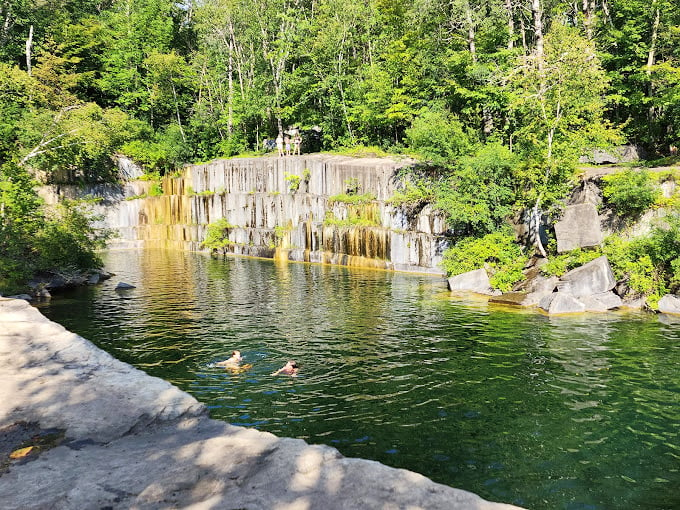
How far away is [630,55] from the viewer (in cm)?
3584

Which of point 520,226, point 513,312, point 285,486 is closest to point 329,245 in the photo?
point 520,226

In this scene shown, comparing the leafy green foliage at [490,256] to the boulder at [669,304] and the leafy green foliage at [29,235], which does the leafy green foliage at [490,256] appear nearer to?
the boulder at [669,304]

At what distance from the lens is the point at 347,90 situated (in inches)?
2003

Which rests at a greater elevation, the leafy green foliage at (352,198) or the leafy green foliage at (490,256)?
the leafy green foliage at (352,198)

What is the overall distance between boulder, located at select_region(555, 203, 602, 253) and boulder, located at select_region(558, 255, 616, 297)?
2.08 m

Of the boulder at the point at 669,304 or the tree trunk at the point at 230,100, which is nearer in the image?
the boulder at the point at 669,304

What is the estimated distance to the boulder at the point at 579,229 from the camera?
Answer: 25875 millimetres

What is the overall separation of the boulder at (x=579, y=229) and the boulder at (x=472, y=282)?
4.06 metres

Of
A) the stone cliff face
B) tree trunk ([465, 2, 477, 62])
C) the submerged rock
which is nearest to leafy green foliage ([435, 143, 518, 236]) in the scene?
the stone cliff face

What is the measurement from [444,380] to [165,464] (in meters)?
9.40

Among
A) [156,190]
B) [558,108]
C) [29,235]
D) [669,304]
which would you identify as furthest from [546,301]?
[156,190]

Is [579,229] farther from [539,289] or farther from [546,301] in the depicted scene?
[546,301]

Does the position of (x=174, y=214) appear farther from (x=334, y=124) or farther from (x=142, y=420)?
(x=142, y=420)

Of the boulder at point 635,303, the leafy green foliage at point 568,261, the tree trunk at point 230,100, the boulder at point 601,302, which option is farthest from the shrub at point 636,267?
the tree trunk at point 230,100
